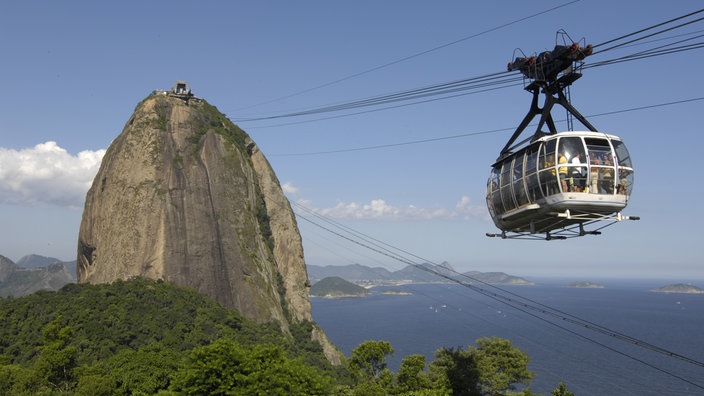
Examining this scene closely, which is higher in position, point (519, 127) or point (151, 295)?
point (519, 127)

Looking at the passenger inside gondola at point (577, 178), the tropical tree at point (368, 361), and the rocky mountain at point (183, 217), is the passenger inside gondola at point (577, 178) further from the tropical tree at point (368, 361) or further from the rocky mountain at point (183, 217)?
the rocky mountain at point (183, 217)

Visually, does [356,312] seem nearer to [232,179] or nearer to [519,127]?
[232,179]

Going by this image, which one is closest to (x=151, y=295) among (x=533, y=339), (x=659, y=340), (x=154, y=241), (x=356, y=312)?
(x=154, y=241)

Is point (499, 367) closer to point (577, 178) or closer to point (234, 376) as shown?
point (234, 376)

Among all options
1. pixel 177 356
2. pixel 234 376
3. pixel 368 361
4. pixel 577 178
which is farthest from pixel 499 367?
pixel 577 178

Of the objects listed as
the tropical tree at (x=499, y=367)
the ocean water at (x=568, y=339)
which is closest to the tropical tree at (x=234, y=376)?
the ocean water at (x=568, y=339)

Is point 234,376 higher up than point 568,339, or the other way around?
point 234,376
